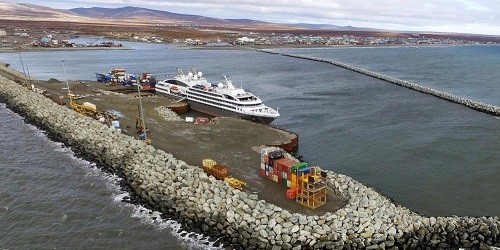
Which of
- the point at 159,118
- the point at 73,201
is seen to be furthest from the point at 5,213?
the point at 159,118

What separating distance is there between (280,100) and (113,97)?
32.2m

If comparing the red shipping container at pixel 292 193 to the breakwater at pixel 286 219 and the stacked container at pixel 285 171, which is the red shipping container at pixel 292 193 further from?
the breakwater at pixel 286 219

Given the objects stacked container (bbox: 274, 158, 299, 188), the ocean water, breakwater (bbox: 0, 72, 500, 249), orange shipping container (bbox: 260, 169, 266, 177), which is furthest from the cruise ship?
stacked container (bbox: 274, 158, 299, 188)

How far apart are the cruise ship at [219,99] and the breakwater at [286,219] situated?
947 inches

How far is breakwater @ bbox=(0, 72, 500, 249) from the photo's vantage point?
2509 centimetres

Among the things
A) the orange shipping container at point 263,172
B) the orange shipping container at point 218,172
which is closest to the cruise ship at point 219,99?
the orange shipping container at point 263,172

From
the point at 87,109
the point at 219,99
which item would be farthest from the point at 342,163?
the point at 87,109

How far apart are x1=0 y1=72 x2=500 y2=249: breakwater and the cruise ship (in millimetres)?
24063

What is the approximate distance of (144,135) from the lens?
42.2m

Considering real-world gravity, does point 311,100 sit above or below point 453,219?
below

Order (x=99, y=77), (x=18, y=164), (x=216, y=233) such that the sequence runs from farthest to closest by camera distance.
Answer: (x=99, y=77) < (x=18, y=164) < (x=216, y=233)

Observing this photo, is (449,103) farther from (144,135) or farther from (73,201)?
(73,201)

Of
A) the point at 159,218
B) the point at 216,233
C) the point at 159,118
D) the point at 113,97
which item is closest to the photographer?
the point at 216,233

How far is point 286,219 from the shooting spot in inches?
1022
